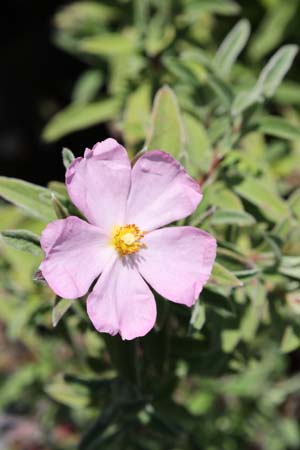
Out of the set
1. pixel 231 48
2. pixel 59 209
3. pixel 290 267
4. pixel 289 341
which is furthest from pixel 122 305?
pixel 231 48

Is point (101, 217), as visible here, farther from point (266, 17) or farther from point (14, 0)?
point (14, 0)

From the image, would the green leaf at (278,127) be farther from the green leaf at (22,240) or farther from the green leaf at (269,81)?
the green leaf at (22,240)

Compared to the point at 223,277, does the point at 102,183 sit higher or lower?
higher

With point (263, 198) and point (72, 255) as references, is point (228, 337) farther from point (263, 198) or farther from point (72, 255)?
point (72, 255)

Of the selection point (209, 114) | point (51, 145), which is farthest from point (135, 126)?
point (51, 145)

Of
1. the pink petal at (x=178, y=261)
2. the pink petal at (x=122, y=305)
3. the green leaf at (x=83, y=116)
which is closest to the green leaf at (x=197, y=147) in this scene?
the pink petal at (x=178, y=261)

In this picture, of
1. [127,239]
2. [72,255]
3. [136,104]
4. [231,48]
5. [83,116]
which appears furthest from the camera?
[83,116]

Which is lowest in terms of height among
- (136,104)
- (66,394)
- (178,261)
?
(66,394)
